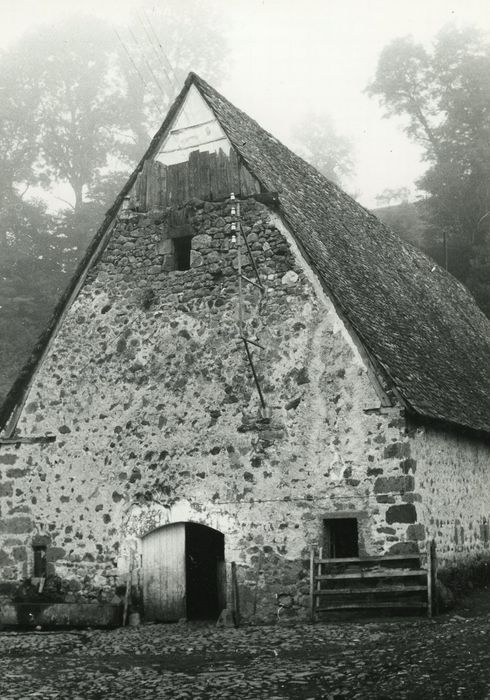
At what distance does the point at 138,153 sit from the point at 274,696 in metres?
34.2

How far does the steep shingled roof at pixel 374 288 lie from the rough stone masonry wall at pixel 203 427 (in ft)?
1.60

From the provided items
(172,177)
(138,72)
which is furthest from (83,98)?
(172,177)

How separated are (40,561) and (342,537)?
5107 mm

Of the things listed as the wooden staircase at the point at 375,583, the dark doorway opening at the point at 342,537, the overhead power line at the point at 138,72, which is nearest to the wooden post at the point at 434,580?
the wooden staircase at the point at 375,583

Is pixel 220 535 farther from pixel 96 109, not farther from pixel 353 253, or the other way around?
pixel 96 109

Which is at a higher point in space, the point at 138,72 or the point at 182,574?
the point at 138,72

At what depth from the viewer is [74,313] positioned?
15047 mm

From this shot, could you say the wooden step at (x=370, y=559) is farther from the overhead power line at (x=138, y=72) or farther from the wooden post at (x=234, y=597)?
the overhead power line at (x=138, y=72)

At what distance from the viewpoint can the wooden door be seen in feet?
44.2

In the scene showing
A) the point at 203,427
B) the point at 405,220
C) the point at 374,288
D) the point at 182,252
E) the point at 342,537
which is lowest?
the point at 342,537

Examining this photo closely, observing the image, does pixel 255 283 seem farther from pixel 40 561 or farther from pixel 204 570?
pixel 40 561

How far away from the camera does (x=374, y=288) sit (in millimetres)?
15820

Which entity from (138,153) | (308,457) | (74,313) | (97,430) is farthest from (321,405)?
(138,153)

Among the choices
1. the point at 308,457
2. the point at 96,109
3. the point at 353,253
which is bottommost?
the point at 308,457
